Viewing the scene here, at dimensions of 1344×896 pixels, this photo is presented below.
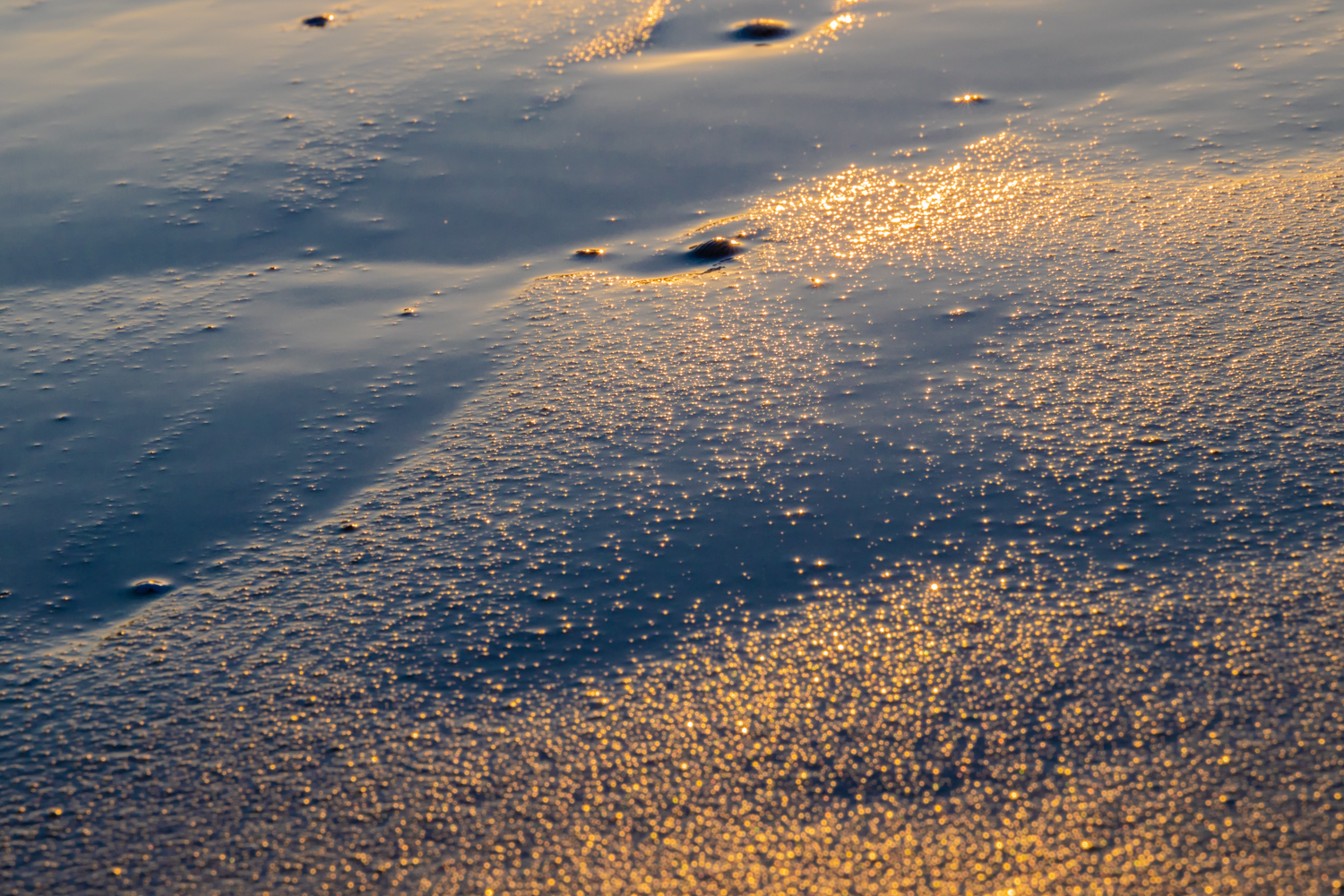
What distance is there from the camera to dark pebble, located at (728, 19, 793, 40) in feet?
10.5

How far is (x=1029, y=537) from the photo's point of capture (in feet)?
4.92

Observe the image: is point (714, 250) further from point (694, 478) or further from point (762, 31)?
point (762, 31)

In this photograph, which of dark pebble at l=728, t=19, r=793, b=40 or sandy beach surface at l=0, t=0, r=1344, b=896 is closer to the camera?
sandy beach surface at l=0, t=0, r=1344, b=896

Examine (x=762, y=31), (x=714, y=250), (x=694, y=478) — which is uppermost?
(x=762, y=31)

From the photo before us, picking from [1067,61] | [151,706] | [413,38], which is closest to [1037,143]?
[1067,61]

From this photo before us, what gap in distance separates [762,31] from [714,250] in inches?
49.0

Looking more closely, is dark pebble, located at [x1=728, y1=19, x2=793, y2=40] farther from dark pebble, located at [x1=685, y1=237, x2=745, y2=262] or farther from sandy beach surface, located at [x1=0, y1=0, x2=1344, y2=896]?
dark pebble, located at [x1=685, y1=237, x2=745, y2=262]

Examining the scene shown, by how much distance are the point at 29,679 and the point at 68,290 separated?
1.18 m

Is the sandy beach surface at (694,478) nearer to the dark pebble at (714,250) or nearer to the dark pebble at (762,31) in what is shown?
the dark pebble at (714,250)

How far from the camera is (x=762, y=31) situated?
3.20 m

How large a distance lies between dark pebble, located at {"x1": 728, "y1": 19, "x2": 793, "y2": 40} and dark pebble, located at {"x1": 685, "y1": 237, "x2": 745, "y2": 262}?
3.89ft

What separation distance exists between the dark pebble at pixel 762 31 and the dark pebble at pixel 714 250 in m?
1.19

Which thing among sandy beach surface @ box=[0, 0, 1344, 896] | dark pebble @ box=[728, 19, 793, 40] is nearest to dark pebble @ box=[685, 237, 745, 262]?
sandy beach surface @ box=[0, 0, 1344, 896]

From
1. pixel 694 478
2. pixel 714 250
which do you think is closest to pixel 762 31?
pixel 714 250
